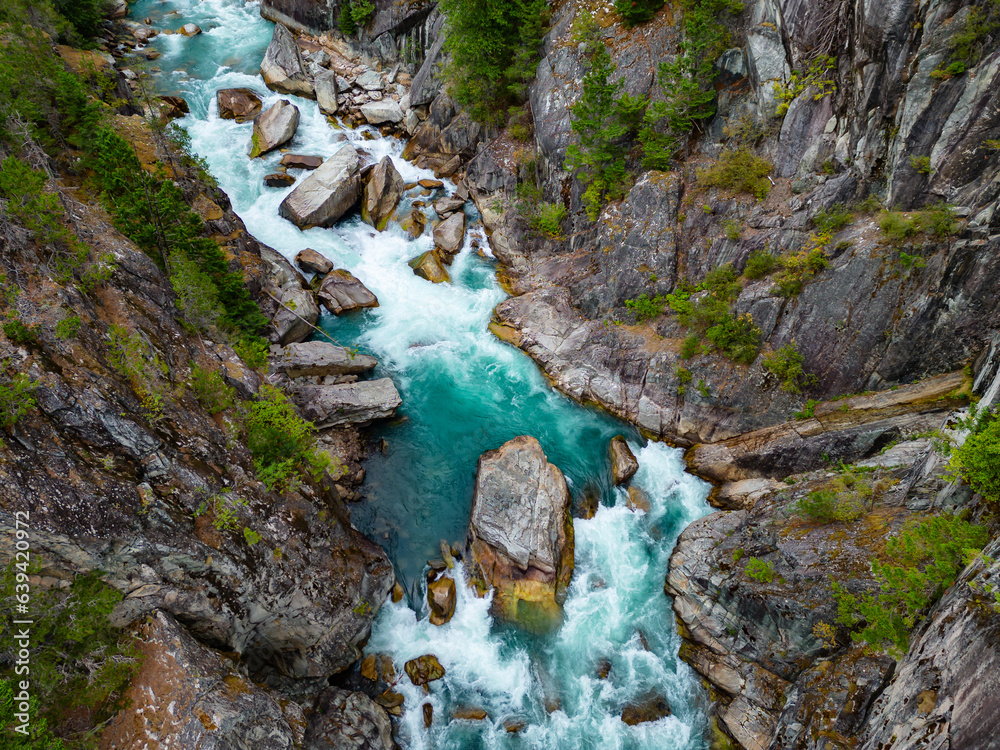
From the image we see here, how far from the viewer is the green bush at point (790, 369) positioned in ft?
59.3

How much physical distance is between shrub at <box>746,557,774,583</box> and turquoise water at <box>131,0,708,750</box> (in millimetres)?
3488

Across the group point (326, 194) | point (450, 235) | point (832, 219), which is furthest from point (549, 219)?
point (832, 219)

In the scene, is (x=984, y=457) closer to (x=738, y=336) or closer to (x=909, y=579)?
(x=909, y=579)

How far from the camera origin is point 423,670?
1517cm

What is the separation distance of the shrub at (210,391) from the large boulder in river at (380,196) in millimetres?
17233

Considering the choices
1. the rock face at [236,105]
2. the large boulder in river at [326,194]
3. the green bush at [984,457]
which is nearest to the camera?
the green bush at [984,457]

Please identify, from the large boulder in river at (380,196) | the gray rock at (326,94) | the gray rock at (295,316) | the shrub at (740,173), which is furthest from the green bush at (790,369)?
the gray rock at (326,94)

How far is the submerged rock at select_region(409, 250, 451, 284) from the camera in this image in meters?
27.3

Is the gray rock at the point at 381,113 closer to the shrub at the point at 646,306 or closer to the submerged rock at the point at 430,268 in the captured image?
the submerged rock at the point at 430,268

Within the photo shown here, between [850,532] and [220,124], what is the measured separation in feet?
128

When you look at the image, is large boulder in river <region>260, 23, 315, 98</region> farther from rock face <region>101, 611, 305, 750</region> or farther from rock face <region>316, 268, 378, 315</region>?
rock face <region>101, 611, 305, 750</region>

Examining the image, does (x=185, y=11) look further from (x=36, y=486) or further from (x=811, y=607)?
(x=811, y=607)

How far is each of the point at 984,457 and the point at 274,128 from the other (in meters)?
36.3

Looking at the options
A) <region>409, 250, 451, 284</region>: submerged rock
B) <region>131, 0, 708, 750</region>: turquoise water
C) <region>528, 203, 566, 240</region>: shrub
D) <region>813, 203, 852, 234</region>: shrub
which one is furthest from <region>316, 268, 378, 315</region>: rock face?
<region>813, 203, 852, 234</region>: shrub
